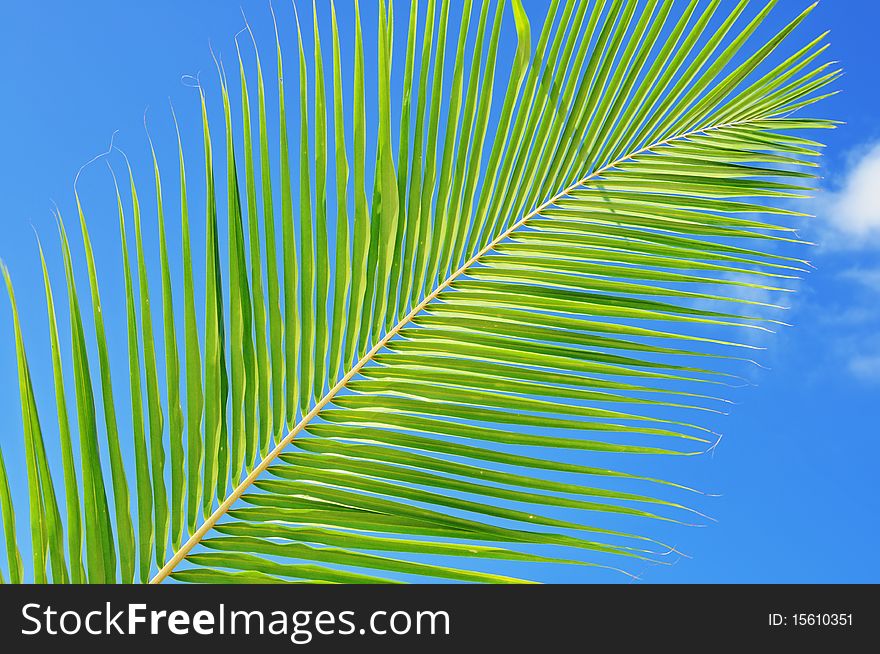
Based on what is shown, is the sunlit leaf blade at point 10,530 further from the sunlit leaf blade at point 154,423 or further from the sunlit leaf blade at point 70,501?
the sunlit leaf blade at point 154,423

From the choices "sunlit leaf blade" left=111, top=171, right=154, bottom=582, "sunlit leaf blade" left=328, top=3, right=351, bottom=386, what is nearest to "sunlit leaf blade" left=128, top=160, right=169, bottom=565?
"sunlit leaf blade" left=111, top=171, right=154, bottom=582

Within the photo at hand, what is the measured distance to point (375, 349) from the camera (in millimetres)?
1178

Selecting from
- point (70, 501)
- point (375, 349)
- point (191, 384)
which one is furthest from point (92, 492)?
point (375, 349)

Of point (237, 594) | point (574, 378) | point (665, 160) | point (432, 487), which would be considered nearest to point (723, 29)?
point (665, 160)

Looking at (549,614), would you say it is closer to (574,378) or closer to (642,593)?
(642,593)

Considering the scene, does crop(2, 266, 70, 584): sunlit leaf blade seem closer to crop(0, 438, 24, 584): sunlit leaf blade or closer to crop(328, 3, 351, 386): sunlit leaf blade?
crop(0, 438, 24, 584): sunlit leaf blade

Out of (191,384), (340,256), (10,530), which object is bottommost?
(10,530)

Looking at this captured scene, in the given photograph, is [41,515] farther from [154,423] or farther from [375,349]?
[375,349]

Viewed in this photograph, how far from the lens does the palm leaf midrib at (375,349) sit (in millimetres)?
969

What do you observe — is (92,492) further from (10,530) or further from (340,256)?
A: (340,256)

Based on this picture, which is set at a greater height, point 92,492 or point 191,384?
point 191,384

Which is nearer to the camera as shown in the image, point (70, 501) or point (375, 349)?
point (70, 501)

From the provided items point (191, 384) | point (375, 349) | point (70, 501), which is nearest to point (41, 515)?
point (70, 501)

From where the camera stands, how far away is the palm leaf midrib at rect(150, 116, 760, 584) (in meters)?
0.97
